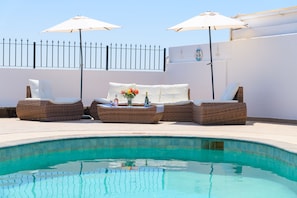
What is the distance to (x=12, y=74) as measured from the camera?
12266 millimetres

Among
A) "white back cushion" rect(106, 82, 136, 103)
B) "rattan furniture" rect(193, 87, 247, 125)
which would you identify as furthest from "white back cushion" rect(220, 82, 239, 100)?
"white back cushion" rect(106, 82, 136, 103)

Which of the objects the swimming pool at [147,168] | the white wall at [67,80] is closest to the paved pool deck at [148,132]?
the swimming pool at [147,168]

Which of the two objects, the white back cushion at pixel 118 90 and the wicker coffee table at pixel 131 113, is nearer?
the wicker coffee table at pixel 131 113

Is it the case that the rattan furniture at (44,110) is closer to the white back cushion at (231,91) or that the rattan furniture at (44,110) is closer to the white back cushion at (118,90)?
the white back cushion at (118,90)

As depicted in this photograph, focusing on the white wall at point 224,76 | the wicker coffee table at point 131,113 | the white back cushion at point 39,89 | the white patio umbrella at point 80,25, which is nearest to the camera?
the wicker coffee table at point 131,113

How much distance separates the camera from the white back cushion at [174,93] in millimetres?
11555

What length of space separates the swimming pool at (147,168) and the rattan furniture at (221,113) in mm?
2390

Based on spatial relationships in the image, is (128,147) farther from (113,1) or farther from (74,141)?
(113,1)

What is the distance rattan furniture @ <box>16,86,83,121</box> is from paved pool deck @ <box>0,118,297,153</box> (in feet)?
1.11

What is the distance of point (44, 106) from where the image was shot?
10.4 meters

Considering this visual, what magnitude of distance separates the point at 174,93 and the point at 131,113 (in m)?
1.63

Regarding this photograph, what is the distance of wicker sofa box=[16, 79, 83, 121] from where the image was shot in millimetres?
10500

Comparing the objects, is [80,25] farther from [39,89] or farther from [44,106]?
[44,106]

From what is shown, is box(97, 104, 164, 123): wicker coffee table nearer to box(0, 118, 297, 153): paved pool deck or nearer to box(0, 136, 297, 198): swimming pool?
box(0, 118, 297, 153): paved pool deck
